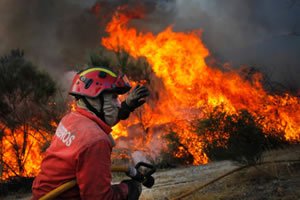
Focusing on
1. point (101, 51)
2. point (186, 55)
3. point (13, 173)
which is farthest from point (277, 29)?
point (13, 173)

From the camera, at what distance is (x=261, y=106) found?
12.6 m

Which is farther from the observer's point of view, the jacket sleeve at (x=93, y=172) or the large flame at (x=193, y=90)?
the large flame at (x=193, y=90)

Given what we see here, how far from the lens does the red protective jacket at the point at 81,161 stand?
2369 mm

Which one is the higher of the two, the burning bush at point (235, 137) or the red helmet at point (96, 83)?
the red helmet at point (96, 83)

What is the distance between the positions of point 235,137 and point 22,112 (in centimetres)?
1068

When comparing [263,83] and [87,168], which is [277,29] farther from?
[87,168]

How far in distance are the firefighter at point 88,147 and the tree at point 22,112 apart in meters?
13.1

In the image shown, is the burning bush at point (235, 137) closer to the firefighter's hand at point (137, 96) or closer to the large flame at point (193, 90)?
the large flame at point (193, 90)

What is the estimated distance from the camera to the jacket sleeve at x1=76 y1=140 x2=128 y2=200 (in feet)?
7.75

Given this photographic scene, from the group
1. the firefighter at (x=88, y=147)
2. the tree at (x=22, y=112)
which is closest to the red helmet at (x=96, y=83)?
the firefighter at (x=88, y=147)

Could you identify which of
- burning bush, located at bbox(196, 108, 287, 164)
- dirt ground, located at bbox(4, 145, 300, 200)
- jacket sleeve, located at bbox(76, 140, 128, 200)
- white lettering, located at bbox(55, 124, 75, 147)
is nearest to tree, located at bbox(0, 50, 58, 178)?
burning bush, located at bbox(196, 108, 287, 164)

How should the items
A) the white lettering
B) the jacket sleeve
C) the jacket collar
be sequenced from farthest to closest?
the jacket collar < the white lettering < the jacket sleeve

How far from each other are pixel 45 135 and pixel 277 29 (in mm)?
10894

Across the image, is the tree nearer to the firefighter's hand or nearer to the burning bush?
the burning bush
